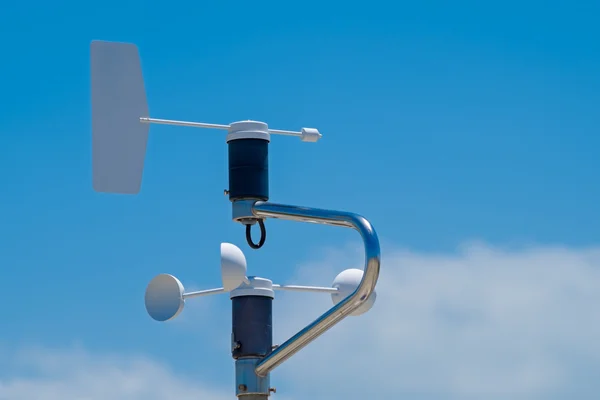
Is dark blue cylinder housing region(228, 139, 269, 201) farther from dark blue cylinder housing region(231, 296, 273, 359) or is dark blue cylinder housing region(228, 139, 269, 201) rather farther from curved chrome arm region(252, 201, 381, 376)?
dark blue cylinder housing region(231, 296, 273, 359)

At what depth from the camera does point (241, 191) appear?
8.19 meters

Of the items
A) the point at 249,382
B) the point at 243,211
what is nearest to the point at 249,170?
the point at 243,211

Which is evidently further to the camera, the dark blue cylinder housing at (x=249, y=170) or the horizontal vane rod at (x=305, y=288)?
the horizontal vane rod at (x=305, y=288)

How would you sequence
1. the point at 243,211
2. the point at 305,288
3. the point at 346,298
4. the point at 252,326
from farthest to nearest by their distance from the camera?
the point at 305,288 < the point at 252,326 < the point at 243,211 < the point at 346,298

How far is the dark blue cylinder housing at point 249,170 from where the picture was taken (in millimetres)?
8195

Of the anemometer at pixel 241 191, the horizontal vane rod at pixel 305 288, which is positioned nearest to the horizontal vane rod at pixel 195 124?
the anemometer at pixel 241 191

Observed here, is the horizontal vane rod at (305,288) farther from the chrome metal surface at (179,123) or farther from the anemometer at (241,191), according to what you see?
the chrome metal surface at (179,123)

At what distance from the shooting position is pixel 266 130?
8.37m

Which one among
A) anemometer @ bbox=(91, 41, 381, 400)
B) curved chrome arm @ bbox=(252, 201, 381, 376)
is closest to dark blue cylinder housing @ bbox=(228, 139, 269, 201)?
anemometer @ bbox=(91, 41, 381, 400)

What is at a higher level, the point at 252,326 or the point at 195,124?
the point at 195,124

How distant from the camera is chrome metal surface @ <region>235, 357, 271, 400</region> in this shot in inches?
325

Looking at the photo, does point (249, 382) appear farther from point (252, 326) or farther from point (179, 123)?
point (179, 123)

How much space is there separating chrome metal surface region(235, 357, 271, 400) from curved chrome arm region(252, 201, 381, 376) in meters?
0.08

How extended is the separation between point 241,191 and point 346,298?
1351mm
